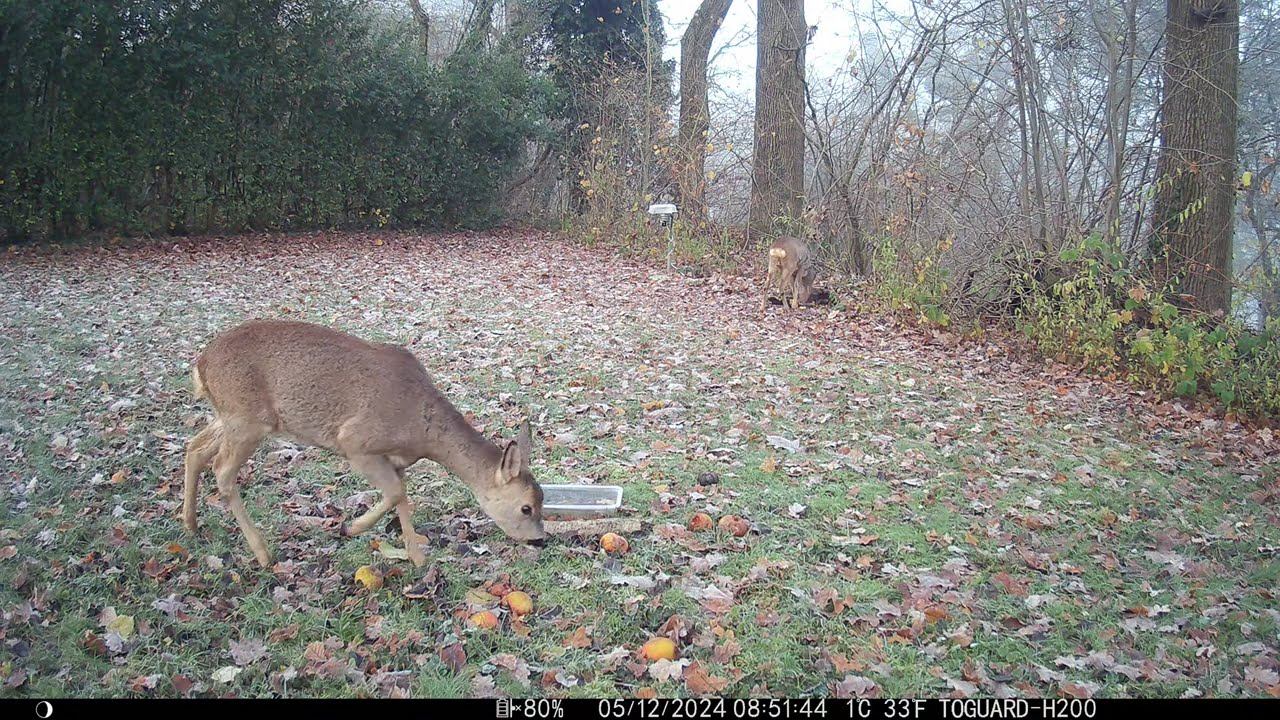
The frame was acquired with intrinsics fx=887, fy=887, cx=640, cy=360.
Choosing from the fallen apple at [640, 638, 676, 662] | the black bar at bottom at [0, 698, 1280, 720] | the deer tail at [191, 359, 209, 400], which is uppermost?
the deer tail at [191, 359, 209, 400]

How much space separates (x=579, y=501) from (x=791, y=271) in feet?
27.4

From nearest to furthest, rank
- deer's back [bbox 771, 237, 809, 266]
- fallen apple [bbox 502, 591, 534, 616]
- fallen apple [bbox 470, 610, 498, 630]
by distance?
fallen apple [bbox 470, 610, 498, 630] < fallen apple [bbox 502, 591, 534, 616] < deer's back [bbox 771, 237, 809, 266]

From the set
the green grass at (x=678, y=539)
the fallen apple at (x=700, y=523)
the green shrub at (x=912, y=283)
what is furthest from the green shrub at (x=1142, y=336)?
the fallen apple at (x=700, y=523)

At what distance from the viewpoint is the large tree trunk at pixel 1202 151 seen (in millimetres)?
10516

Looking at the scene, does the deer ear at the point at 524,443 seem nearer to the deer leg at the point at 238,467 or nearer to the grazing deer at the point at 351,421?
the grazing deer at the point at 351,421

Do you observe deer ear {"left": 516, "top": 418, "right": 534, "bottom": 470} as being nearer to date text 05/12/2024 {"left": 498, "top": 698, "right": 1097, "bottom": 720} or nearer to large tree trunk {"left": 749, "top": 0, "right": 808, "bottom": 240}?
date text 05/12/2024 {"left": 498, "top": 698, "right": 1097, "bottom": 720}

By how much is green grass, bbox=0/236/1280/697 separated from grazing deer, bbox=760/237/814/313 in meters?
3.00

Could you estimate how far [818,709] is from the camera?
149 inches

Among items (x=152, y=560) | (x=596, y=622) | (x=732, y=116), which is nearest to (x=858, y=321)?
(x=732, y=116)

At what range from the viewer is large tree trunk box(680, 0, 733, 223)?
59.3 ft

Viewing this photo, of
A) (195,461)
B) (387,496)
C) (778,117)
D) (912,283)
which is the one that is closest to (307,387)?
(387,496)

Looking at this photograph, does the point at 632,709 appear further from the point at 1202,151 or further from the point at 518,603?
the point at 1202,151

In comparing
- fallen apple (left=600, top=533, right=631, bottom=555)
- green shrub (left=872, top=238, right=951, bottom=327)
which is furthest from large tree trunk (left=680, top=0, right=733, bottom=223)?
fallen apple (left=600, top=533, right=631, bottom=555)

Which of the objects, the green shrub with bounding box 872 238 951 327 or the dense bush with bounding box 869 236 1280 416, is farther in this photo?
the green shrub with bounding box 872 238 951 327
